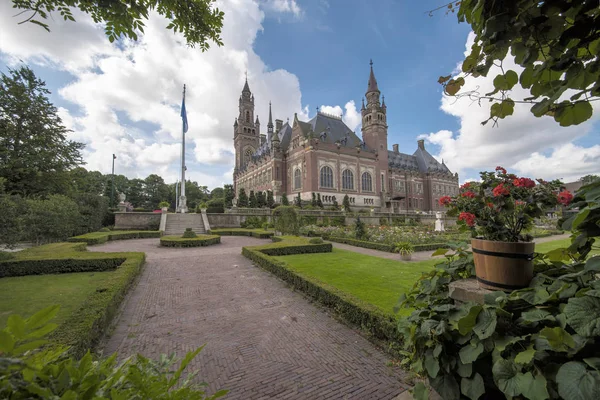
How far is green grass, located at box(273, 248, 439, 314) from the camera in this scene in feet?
17.9

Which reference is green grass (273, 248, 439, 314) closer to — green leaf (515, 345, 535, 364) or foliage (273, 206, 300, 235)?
green leaf (515, 345, 535, 364)

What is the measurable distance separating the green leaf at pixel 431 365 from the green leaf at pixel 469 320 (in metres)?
0.40

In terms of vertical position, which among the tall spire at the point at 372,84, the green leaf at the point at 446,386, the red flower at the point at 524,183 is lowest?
the green leaf at the point at 446,386

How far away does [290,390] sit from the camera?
120 inches

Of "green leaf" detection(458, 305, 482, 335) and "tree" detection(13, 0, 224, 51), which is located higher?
"tree" detection(13, 0, 224, 51)

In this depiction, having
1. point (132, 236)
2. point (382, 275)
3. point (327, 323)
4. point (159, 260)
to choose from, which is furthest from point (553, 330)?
point (132, 236)

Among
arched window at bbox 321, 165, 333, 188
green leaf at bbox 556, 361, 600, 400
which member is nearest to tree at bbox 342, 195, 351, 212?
arched window at bbox 321, 165, 333, 188

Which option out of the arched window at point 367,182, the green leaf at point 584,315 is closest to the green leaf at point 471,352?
the green leaf at point 584,315

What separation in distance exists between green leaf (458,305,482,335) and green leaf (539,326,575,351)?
13.9 inches

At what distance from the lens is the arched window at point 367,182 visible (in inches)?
1749

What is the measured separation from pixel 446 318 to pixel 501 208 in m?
1.17

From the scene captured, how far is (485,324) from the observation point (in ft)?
5.45

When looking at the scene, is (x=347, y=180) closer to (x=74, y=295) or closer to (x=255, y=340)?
(x=74, y=295)

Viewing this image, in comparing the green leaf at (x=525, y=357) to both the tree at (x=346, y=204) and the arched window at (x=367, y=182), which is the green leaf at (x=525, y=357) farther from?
the arched window at (x=367, y=182)
